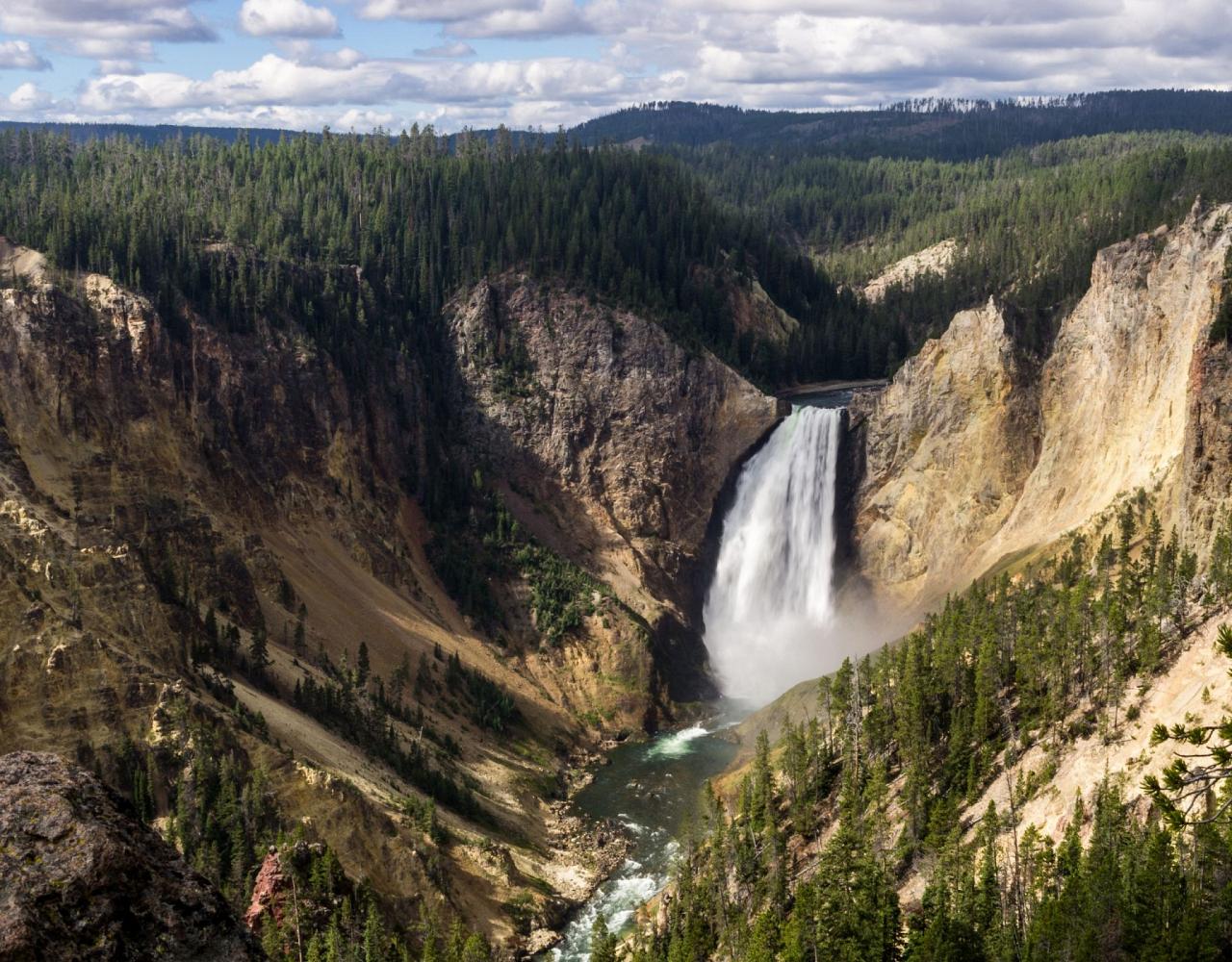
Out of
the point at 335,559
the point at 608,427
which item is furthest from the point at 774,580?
the point at 335,559

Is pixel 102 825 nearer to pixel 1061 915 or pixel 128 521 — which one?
pixel 1061 915

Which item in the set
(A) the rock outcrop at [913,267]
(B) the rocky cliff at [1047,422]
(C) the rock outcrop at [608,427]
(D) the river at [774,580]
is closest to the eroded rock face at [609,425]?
(C) the rock outcrop at [608,427]

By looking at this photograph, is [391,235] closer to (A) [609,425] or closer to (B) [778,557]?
(A) [609,425]

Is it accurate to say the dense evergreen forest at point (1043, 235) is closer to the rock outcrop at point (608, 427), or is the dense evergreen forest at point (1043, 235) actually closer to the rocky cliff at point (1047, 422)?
the rocky cliff at point (1047, 422)

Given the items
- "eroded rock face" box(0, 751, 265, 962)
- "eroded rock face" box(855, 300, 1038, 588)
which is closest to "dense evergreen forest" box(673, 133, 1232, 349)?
"eroded rock face" box(855, 300, 1038, 588)

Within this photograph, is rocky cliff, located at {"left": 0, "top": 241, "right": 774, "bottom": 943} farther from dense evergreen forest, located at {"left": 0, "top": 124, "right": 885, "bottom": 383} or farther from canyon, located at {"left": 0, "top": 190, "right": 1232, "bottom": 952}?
dense evergreen forest, located at {"left": 0, "top": 124, "right": 885, "bottom": 383}

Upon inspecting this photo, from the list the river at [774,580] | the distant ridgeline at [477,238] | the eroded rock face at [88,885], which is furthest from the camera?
the distant ridgeline at [477,238]
